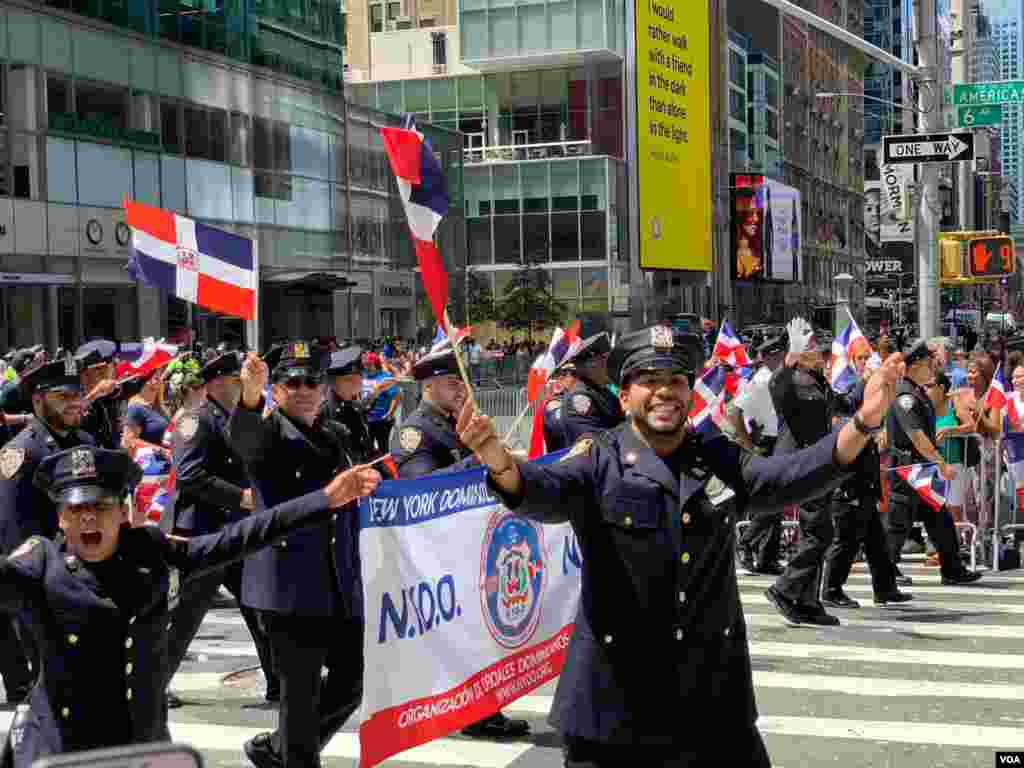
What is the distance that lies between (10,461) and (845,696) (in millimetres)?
4560

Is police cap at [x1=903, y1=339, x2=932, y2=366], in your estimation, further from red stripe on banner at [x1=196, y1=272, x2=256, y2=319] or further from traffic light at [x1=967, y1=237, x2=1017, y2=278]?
traffic light at [x1=967, y1=237, x2=1017, y2=278]

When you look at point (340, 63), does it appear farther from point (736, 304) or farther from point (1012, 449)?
point (736, 304)

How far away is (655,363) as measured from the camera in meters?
4.35

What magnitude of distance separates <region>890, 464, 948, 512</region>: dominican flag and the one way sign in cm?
706

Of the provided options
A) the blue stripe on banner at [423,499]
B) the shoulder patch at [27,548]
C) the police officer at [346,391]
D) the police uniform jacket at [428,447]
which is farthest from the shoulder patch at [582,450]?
the police officer at [346,391]

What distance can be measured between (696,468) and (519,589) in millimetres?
2965

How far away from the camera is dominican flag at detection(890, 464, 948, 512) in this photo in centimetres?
1171

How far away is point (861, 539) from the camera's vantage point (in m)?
10.6

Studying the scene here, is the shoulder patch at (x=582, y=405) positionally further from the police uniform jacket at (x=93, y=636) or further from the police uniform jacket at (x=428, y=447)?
the police uniform jacket at (x=93, y=636)

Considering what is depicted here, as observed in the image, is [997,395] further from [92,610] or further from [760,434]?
[92,610]

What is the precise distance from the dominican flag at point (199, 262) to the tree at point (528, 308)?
46.1 metres

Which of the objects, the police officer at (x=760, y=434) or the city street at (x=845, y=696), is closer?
the city street at (x=845, y=696)

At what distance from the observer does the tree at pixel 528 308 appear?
182 ft

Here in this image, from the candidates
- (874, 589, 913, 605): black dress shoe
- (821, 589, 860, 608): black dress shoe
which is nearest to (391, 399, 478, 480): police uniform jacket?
(821, 589, 860, 608): black dress shoe
